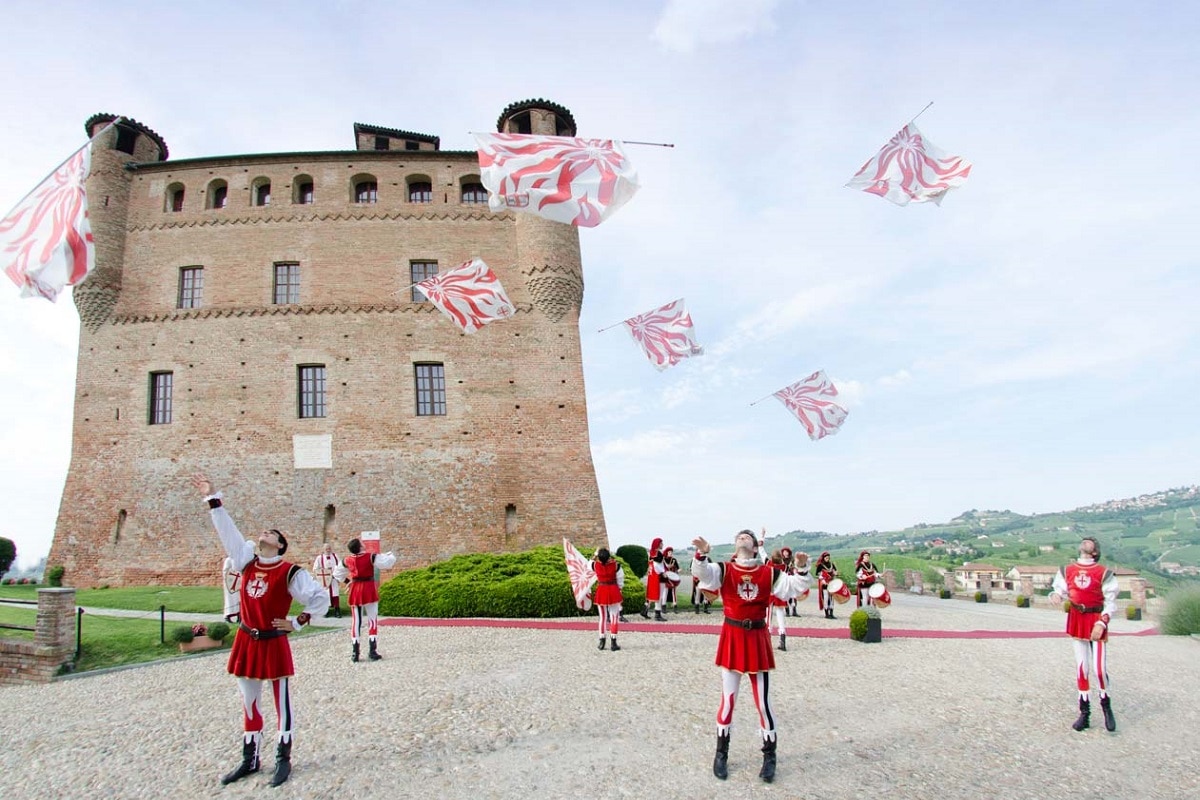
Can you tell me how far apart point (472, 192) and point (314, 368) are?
10546mm

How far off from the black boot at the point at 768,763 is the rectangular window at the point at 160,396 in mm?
27224

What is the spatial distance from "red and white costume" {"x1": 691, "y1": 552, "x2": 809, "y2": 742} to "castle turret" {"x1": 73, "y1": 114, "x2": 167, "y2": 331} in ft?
97.9

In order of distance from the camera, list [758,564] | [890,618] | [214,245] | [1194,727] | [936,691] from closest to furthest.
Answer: [758,564], [1194,727], [936,691], [890,618], [214,245]

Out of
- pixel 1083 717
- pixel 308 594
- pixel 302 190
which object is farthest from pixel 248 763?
pixel 302 190

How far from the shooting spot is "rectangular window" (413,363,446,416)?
25.9 metres

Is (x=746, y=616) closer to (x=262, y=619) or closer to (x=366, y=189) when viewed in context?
(x=262, y=619)

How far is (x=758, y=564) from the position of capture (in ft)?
21.2

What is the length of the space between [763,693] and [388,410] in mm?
21922

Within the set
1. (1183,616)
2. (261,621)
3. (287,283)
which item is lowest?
(1183,616)

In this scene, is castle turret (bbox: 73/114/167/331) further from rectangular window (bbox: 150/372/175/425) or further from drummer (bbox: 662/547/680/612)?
drummer (bbox: 662/547/680/612)

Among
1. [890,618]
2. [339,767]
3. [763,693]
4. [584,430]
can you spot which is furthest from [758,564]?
[584,430]

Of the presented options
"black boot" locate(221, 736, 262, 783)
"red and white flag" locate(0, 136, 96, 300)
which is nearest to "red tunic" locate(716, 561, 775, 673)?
"black boot" locate(221, 736, 262, 783)

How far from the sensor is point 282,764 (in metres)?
5.80

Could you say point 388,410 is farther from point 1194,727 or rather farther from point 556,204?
point 1194,727
